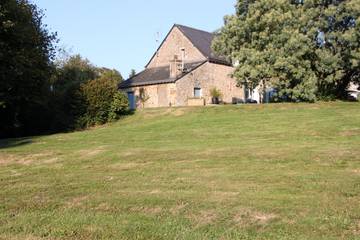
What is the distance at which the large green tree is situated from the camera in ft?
102

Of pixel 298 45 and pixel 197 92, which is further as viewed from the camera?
pixel 197 92

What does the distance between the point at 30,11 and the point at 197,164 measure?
21456mm

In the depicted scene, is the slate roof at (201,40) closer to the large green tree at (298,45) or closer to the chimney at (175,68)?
the chimney at (175,68)

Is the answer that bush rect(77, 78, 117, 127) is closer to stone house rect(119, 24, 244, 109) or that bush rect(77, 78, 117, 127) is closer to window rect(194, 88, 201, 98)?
stone house rect(119, 24, 244, 109)

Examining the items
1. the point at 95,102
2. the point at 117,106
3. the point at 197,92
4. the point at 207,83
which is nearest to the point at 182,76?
the point at 197,92

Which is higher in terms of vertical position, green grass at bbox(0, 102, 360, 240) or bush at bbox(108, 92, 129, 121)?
bush at bbox(108, 92, 129, 121)

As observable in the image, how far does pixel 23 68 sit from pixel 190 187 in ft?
64.0

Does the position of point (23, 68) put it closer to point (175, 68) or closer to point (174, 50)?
point (175, 68)

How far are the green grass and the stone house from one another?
2399 centimetres

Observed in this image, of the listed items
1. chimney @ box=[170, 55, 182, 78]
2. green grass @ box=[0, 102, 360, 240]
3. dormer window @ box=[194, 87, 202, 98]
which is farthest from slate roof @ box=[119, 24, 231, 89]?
green grass @ box=[0, 102, 360, 240]

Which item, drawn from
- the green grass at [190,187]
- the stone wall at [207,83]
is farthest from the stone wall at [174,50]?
the green grass at [190,187]

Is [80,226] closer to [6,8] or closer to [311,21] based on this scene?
→ [6,8]

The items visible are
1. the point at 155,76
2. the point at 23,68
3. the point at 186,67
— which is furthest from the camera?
the point at 155,76

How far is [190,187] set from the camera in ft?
30.7
